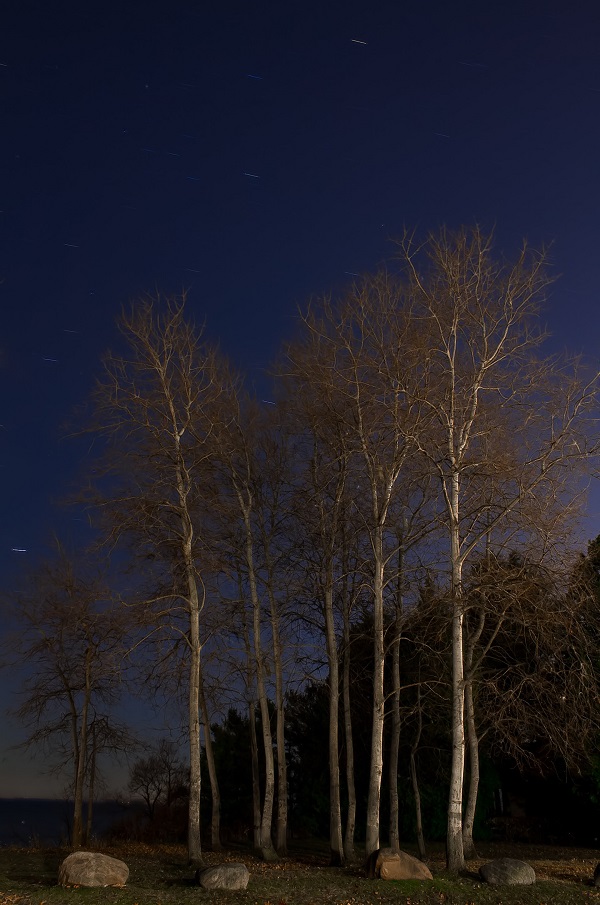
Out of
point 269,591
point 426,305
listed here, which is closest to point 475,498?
point 426,305

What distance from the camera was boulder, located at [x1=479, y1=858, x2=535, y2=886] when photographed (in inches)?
609

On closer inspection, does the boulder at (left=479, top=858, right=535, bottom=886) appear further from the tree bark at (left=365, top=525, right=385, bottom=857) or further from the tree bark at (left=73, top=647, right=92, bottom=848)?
the tree bark at (left=73, top=647, right=92, bottom=848)

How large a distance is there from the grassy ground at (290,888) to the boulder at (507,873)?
0.72 feet

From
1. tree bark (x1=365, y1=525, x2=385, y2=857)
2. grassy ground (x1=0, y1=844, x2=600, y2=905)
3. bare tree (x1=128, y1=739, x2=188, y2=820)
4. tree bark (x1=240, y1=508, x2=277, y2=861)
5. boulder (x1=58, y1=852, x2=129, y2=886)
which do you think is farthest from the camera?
bare tree (x1=128, y1=739, x2=188, y2=820)

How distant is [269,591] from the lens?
22062 millimetres

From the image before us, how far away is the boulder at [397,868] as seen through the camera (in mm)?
15320

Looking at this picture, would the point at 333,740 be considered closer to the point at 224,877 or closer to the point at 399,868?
the point at 399,868

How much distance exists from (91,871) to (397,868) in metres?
5.67

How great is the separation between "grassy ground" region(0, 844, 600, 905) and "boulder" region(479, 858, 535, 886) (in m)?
0.22

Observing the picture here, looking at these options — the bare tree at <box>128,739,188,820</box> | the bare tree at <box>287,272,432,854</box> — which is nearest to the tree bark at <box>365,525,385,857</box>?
the bare tree at <box>287,272,432,854</box>

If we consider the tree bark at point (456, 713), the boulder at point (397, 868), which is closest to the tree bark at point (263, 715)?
the boulder at point (397, 868)

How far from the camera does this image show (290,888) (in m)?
14.4

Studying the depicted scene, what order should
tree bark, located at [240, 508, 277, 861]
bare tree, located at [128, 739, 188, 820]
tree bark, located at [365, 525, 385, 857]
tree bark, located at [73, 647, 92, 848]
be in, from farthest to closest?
bare tree, located at [128, 739, 188, 820] < tree bark, located at [73, 647, 92, 848] < tree bark, located at [240, 508, 277, 861] < tree bark, located at [365, 525, 385, 857]

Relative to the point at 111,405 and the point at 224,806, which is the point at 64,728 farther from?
the point at 111,405
